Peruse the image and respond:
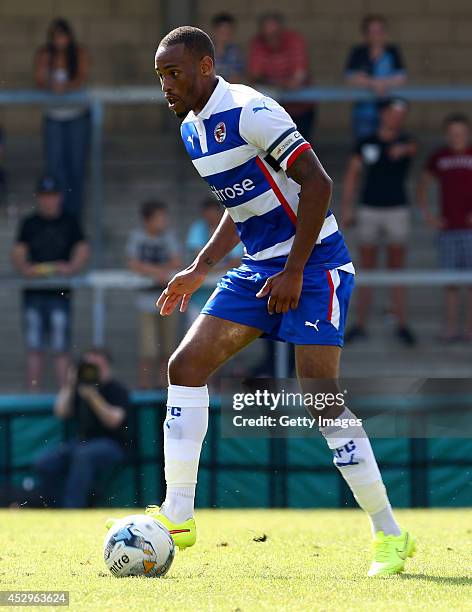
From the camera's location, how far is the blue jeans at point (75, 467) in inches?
416

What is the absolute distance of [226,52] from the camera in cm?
1312

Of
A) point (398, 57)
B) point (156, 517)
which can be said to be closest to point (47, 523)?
point (156, 517)

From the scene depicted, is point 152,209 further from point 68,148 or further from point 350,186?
point 350,186

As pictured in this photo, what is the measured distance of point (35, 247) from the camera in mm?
12000

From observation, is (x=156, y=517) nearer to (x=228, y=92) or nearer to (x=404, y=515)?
(x=228, y=92)

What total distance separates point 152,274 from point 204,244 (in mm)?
596

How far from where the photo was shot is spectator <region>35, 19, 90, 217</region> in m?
12.8

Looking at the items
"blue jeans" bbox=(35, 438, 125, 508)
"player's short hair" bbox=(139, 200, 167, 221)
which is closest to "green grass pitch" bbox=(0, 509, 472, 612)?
"blue jeans" bbox=(35, 438, 125, 508)

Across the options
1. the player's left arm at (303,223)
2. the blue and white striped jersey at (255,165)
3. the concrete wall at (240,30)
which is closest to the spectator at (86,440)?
the blue and white striped jersey at (255,165)

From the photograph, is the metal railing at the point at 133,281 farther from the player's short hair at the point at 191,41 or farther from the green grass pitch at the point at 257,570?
the player's short hair at the point at 191,41

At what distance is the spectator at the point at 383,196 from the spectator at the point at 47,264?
261 centimetres

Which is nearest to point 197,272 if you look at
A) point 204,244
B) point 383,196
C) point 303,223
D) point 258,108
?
point 303,223

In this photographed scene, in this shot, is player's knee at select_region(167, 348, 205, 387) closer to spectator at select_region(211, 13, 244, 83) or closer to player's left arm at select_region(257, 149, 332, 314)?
player's left arm at select_region(257, 149, 332, 314)

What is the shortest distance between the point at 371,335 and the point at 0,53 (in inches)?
281
